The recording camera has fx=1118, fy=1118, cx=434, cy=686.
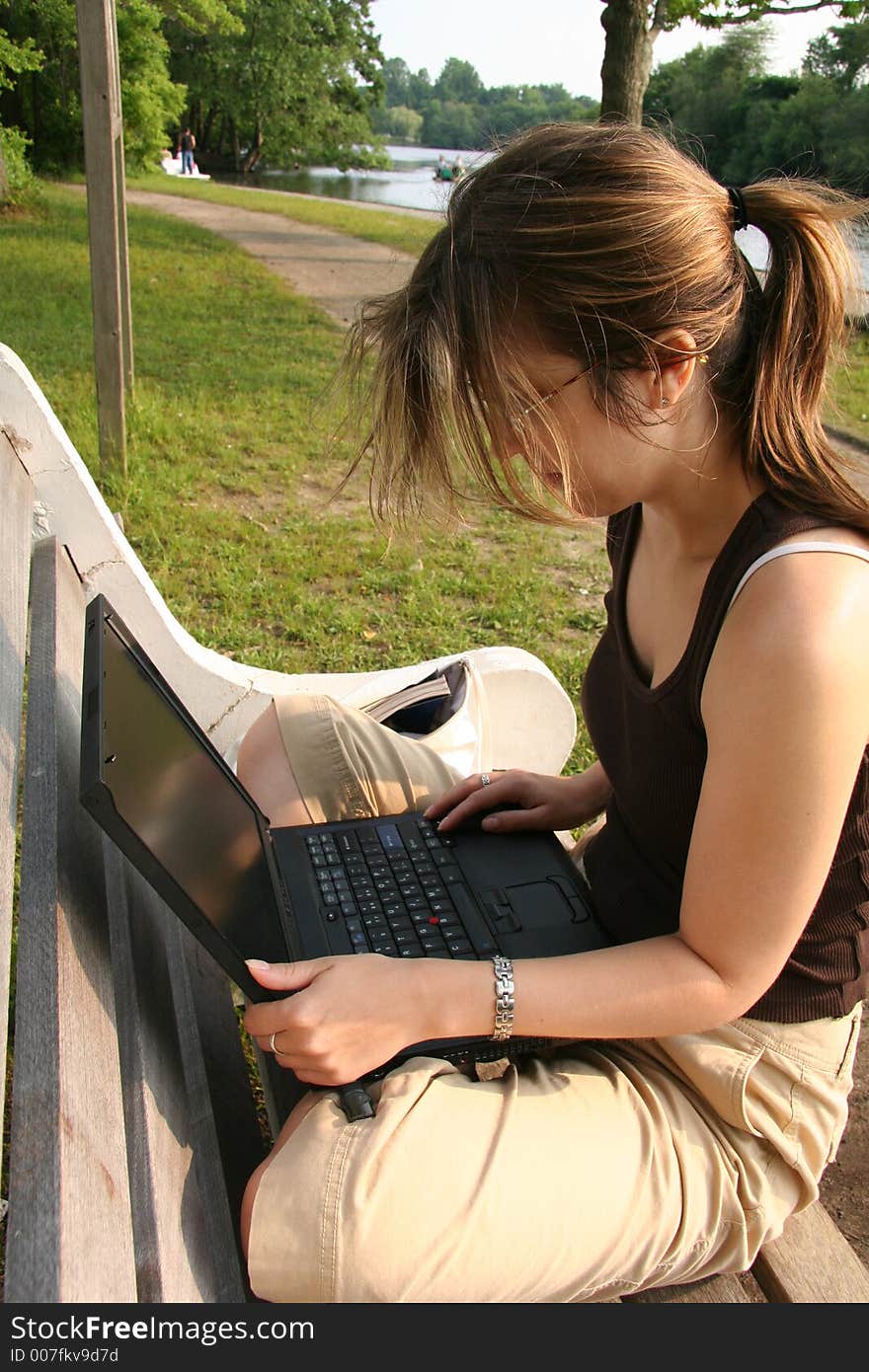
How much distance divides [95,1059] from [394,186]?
120 ft

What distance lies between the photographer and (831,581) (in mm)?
1207

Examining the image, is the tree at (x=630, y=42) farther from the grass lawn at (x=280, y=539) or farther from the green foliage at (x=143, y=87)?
the green foliage at (x=143, y=87)

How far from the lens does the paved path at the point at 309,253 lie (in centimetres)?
1071

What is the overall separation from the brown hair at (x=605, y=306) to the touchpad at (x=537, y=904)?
1.96 feet

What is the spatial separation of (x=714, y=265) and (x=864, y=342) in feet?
31.0

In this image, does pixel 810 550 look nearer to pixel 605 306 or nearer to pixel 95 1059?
Answer: pixel 605 306

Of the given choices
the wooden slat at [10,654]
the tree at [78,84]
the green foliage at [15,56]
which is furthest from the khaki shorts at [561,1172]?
the tree at [78,84]

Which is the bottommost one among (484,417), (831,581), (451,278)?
(831,581)

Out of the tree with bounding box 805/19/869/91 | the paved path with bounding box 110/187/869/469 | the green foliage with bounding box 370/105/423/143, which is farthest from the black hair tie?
the green foliage with bounding box 370/105/423/143

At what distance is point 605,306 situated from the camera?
127 centimetres

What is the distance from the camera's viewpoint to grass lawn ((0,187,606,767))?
4.08m

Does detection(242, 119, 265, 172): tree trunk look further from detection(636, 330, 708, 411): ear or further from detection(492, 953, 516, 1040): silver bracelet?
detection(492, 953, 516, 1040): silver bracelet
